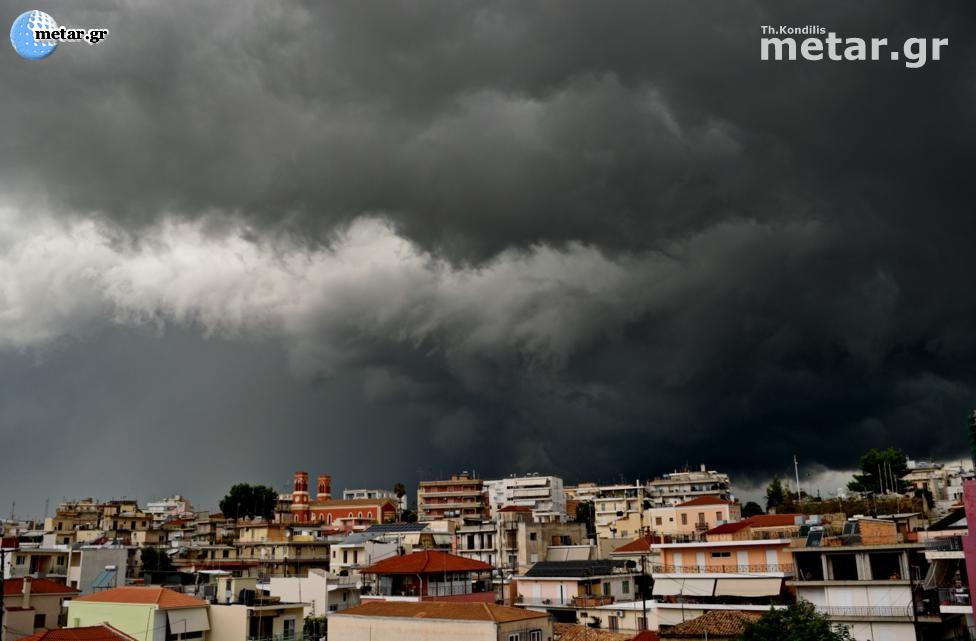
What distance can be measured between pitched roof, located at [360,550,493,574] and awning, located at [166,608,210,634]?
1493 centimetres

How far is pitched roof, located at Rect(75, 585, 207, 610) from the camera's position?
52469 millimetres

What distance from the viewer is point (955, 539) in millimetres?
44562

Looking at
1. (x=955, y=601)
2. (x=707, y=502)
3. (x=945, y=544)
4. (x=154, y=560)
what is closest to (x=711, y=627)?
(x=955, y=601)

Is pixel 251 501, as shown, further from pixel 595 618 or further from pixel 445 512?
pixel 595 618

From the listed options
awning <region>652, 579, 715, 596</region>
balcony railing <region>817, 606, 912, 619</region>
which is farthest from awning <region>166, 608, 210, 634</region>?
balcony railing <region>817, 606, 912, 619</region>

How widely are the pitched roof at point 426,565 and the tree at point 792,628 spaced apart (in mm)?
26882

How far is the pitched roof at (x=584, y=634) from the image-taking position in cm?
5669

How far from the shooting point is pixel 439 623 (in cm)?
4675

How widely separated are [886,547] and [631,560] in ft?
120

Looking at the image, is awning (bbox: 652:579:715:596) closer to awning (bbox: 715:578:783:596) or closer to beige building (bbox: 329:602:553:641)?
awning (bbox: 715:578:783:596)

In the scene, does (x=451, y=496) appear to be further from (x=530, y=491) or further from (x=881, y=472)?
(x=881, y=472)

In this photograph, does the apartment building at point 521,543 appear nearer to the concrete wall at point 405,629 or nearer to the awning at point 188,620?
the concrete wall at point 405,629

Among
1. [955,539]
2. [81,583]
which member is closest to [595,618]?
[955,539]

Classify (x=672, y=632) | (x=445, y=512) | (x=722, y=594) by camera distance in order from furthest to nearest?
(x=445, y=512) < (x=722, y=594) < (x=672, y=632)
